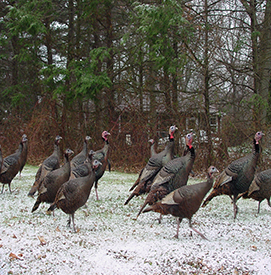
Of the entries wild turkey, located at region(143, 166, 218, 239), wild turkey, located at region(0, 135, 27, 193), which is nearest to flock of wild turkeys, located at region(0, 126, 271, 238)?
wild turkey, located at region(143, 166, 218, 239)

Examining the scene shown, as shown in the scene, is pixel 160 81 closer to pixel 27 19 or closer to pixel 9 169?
pixel 27 19

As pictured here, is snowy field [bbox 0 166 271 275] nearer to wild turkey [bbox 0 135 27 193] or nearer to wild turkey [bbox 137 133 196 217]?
wild turkey [bbox 137 133 196 217]

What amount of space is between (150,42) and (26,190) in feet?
23.1

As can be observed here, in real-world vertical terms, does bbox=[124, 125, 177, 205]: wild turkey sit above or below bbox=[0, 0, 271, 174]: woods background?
below

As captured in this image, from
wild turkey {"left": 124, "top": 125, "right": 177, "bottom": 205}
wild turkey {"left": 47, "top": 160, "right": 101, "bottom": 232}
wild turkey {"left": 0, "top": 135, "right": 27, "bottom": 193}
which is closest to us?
wild turkey {"left": 47, "top": 160, "right": 101, "bottom": 232}

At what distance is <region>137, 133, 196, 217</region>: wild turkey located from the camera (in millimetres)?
5496

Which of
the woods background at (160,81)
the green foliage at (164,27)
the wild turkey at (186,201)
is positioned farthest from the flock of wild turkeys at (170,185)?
the green foliage at (164,27)

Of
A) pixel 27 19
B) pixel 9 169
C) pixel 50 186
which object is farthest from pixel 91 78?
pixel 50 186

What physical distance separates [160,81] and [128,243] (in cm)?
888

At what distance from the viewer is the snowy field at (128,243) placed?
4098mm

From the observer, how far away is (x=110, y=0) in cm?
1451

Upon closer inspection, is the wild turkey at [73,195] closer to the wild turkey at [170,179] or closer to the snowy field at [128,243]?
the snowy field at [128,243]

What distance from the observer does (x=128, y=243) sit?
4750mm

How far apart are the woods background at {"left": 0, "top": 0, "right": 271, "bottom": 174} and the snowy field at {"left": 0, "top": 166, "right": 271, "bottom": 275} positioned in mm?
5198
